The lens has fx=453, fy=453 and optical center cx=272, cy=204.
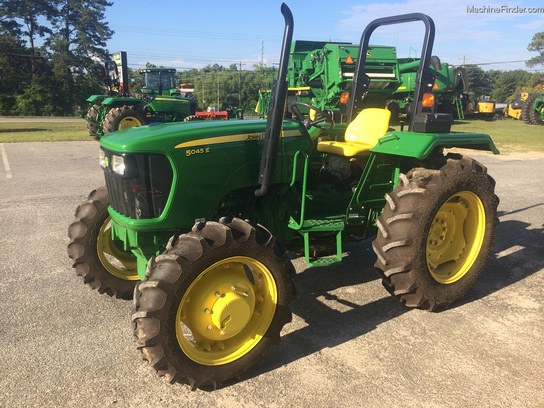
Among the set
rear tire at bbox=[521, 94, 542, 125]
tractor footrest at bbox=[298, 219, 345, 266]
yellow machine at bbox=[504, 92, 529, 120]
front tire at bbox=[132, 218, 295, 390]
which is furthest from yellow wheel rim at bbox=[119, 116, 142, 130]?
yellow machine at bbox=[504, 92, 529, 120]

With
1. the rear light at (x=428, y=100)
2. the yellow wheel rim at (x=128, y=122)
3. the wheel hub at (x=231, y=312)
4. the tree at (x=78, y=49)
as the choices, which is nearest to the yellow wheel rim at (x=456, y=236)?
the rear light at (x=428, y=100)

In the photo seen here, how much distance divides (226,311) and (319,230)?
1058 mm

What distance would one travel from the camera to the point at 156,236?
9.45 ft

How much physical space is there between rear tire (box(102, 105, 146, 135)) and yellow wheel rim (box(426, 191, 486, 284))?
37.1 feet

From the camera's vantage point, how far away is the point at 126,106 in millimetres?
13500

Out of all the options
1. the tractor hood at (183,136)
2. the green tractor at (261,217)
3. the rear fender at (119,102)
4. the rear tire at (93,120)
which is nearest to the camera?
the green tractor at (261,217)

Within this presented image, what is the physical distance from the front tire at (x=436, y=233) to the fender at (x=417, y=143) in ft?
0.48

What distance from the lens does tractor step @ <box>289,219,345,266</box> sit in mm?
3258

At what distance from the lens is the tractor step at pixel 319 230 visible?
3258mm

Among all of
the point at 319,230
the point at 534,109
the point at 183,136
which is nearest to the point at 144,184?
the point at 183,136

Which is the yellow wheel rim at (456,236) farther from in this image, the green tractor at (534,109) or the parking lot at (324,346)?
the green tractor at (534,109)

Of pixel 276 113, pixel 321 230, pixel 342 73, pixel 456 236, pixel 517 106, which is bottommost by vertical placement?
pixel 456 236

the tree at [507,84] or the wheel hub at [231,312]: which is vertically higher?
the tree at [507,84]

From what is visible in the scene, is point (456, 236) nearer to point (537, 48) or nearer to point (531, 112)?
point (531, 112)
